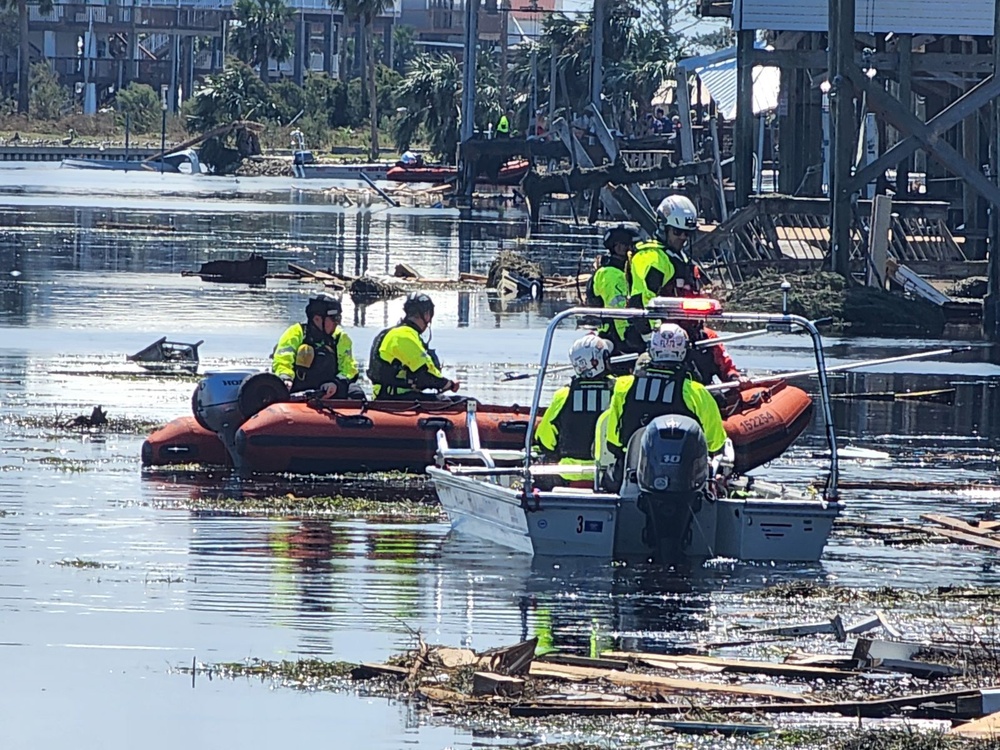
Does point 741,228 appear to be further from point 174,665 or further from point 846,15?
point 174,665

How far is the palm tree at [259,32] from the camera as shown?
11319 centimetres

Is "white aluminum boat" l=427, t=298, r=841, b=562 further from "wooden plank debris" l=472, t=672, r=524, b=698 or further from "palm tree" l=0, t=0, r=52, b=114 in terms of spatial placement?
"palm tree" l=0, t=0, r=52, b=114

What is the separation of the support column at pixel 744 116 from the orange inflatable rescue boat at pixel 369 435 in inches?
686

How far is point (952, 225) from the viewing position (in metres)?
40.1

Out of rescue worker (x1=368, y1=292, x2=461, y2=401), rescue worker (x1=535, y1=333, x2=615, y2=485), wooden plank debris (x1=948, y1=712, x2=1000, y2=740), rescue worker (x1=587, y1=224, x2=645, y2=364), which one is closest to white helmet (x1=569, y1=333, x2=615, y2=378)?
rescue worker (x1=535, y1=333, x2=615, y2=485)

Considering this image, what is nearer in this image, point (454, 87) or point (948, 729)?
point (948, 729)

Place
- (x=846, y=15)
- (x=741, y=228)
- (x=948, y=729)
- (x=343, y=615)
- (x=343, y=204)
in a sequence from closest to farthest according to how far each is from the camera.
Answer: (x=948, y=729)
(x=343, y=615)
(x=846, y=15)
(x=741, y=228)
(x=343, y=204)

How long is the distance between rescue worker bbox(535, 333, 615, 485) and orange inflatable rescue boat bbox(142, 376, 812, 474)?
2053 mm

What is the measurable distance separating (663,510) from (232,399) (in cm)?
499

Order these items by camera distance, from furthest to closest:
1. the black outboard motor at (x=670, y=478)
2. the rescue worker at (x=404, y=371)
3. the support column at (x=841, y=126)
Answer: the support column at (x=841, y=126)
the rescue worker at (x=404, y=371)
the black outboard motor at (x=670, y=478)

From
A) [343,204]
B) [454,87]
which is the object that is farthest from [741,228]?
[454,87]

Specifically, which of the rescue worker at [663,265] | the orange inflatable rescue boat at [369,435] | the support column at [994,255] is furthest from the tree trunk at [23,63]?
the rescue worker at [663,265]

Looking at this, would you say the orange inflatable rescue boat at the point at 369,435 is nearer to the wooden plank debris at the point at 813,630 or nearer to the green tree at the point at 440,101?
the wooden plank debris at the point at 813,630

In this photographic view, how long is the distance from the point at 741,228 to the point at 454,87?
55.0 metres
